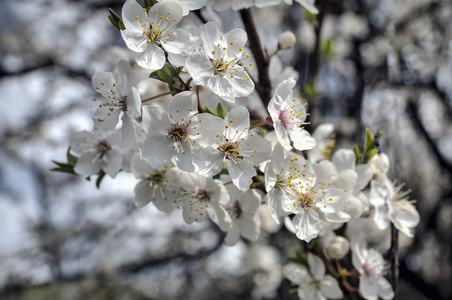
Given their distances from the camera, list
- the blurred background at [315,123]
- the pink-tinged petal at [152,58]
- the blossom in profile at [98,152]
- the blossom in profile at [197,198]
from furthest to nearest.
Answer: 1. the blurred background at [315,123]
2. the blossom in profile at [98,152]
3. the blossom in profile at [197,198]
4. the pink-tinged petal at [152,58]

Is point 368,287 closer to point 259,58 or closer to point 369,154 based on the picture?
point 369,154

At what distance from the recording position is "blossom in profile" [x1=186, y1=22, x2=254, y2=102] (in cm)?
85

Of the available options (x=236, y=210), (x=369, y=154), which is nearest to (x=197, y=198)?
(x=236, y=210)

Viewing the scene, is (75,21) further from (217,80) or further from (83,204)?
(217,80)

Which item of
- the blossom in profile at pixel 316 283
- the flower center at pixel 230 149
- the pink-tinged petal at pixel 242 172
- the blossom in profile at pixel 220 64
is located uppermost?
the blossom in profile at pixel 220 64

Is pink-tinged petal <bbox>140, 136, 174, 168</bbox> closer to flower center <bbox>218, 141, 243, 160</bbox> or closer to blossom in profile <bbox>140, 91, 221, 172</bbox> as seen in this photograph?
blossom in profile <bbox>140, 91, 221, 172</bbox>

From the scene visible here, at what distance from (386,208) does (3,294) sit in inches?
197

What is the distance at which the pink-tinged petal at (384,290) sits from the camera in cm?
113

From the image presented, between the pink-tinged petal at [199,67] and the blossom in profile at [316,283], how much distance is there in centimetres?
63

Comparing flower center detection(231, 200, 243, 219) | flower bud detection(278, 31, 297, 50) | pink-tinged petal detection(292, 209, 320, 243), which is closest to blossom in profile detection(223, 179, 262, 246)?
flower center detection(231, 200, 243, 219)

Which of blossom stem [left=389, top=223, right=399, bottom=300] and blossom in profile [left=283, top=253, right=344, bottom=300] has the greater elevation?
blossom stem [left=389, top=223, right=399, bottom=300]

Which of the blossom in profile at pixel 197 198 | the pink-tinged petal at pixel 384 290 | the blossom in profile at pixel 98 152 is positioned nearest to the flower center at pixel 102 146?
the blossom in profile at pixel 98 152

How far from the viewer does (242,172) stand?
855mm

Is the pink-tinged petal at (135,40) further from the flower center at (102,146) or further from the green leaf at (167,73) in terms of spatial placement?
the flower center at (102,146)
